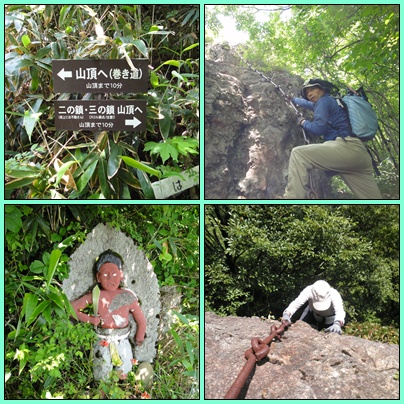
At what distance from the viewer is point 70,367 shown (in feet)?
6.33

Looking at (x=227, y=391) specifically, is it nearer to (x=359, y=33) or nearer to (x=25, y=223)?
(x=25, y=223)

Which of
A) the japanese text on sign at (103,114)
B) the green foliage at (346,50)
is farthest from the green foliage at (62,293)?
the green foliage at (346,50)

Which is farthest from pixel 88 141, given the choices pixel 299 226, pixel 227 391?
pixel 227 391

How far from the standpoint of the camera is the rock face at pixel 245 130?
6.32 ft

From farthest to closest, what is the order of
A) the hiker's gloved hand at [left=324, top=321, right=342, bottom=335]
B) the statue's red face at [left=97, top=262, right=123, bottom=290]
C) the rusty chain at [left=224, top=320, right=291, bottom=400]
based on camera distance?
the statue's red face at [left=97, top=262, right=123, bottom=290], the hiker's gloved hand at [left=324, top=321, right=342, bottom=335], the rusty chain at [left=224, top=320, right=291, bottom=400]

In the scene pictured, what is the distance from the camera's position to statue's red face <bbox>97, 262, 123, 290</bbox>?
1978 millimetres

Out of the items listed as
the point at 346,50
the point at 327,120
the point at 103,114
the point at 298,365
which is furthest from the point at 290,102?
the point at 298,365

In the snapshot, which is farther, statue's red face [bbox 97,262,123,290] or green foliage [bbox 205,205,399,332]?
statue's red face [bbox 97,262,123,290]

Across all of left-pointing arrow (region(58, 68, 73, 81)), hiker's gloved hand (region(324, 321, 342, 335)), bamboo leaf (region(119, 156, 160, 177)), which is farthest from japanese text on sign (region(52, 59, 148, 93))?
hiker's gloved hand (region(324, 321, 342, 335))

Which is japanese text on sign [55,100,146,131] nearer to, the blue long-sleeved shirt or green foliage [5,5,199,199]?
green foliage [5,5,199,199]

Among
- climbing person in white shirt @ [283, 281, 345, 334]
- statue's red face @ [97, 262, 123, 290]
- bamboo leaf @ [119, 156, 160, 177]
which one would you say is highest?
bamboo leaf @ [119, 156, 160, 177]

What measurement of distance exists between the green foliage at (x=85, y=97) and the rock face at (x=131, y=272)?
195 millimetres

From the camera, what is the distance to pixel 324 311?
6.00ft

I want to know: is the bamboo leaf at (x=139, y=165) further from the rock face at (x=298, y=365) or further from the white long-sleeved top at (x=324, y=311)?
the white long-sleeved top at (x=324, y=311)
